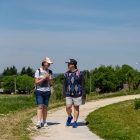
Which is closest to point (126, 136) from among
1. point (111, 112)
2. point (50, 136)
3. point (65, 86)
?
point (50, 136)

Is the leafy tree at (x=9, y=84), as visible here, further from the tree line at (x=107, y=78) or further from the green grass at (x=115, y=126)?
the green grass at (x=115, y=126)

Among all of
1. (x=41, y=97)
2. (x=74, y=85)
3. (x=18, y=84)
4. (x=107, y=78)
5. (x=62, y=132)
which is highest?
(x=107, y=78)

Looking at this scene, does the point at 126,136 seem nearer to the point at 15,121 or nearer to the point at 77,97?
the point at 77,97

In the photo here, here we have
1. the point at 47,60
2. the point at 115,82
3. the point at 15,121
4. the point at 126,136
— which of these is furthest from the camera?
the point at 115,82

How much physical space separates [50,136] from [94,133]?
3.17 feet

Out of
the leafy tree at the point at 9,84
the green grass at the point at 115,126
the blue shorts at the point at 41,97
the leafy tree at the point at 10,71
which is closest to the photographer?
the green grass at the point at 115,126

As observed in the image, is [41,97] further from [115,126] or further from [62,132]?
[115,126]

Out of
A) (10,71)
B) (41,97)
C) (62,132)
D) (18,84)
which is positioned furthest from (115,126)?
(10,71)

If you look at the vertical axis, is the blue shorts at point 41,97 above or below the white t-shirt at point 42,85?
below

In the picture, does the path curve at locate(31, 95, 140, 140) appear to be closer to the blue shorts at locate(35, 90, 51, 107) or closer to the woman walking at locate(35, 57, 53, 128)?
the woman walking at locate(35, 57, 53, 128)

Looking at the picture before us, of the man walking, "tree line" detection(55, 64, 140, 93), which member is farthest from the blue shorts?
"tree line" detection(55, 64, 140, 93)

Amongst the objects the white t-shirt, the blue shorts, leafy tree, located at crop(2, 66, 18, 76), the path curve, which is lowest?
the path curve

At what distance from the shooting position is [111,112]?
42.2ft

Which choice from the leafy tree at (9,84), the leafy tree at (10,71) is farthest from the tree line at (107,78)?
the leafy tree at (10,71)
